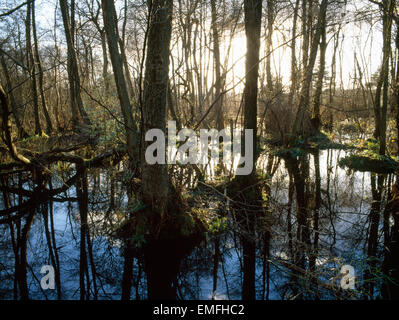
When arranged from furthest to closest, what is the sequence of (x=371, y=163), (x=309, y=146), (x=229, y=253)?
(x=309, y=146) → (x=371, y=163) → (x=229, y=253)

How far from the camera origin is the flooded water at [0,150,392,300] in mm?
2771

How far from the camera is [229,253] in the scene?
11.5ft

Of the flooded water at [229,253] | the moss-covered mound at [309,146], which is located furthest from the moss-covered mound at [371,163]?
the flooded water at [229,253]

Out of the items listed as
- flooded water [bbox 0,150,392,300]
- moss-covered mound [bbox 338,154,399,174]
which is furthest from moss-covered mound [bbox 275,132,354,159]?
flooded water [bbox 0,150,392,300]

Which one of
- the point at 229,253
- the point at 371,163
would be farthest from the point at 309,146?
the point at 229,253

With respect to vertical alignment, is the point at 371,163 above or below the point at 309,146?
below

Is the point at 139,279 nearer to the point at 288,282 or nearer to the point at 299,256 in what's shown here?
the point at 288,282

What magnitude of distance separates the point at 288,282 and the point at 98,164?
23.5 ft

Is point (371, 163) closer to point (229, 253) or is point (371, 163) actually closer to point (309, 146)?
point (309, 146)

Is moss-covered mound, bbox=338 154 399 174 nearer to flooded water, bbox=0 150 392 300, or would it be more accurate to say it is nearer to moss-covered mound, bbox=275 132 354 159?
moss-covered mound, bbox=275 132 354 159

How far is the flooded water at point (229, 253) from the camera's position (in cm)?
277

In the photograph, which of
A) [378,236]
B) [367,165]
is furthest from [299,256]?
[367,165]

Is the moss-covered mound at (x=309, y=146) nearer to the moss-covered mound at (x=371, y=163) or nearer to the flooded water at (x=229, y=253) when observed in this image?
the moss-covered mound at (x=371, y=163)
